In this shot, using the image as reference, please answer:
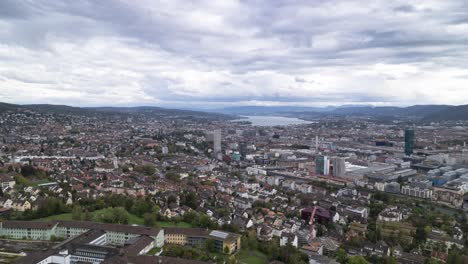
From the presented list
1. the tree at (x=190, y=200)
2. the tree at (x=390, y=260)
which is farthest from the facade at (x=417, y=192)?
the tree at (x=190, y=200)

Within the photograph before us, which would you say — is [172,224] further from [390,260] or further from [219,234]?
[390,260]

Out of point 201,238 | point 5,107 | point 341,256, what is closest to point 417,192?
point 341,256

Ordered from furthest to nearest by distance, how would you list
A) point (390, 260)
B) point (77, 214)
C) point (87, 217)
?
point (87, 217) → point (77, 214) → point (390, 260)

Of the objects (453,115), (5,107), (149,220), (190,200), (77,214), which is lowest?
(190,200)

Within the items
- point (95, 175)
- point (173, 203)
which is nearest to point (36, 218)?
point (173, 203)

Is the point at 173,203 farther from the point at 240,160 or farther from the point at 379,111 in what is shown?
the point at 379,111

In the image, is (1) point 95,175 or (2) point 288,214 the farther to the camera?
(1) point 95,175

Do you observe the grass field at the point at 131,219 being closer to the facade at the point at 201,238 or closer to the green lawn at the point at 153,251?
the facade at the point at 201,238

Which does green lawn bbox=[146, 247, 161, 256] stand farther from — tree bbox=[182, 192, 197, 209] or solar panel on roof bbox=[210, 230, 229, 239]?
tree bbox=[182, 192, 197, 209]
